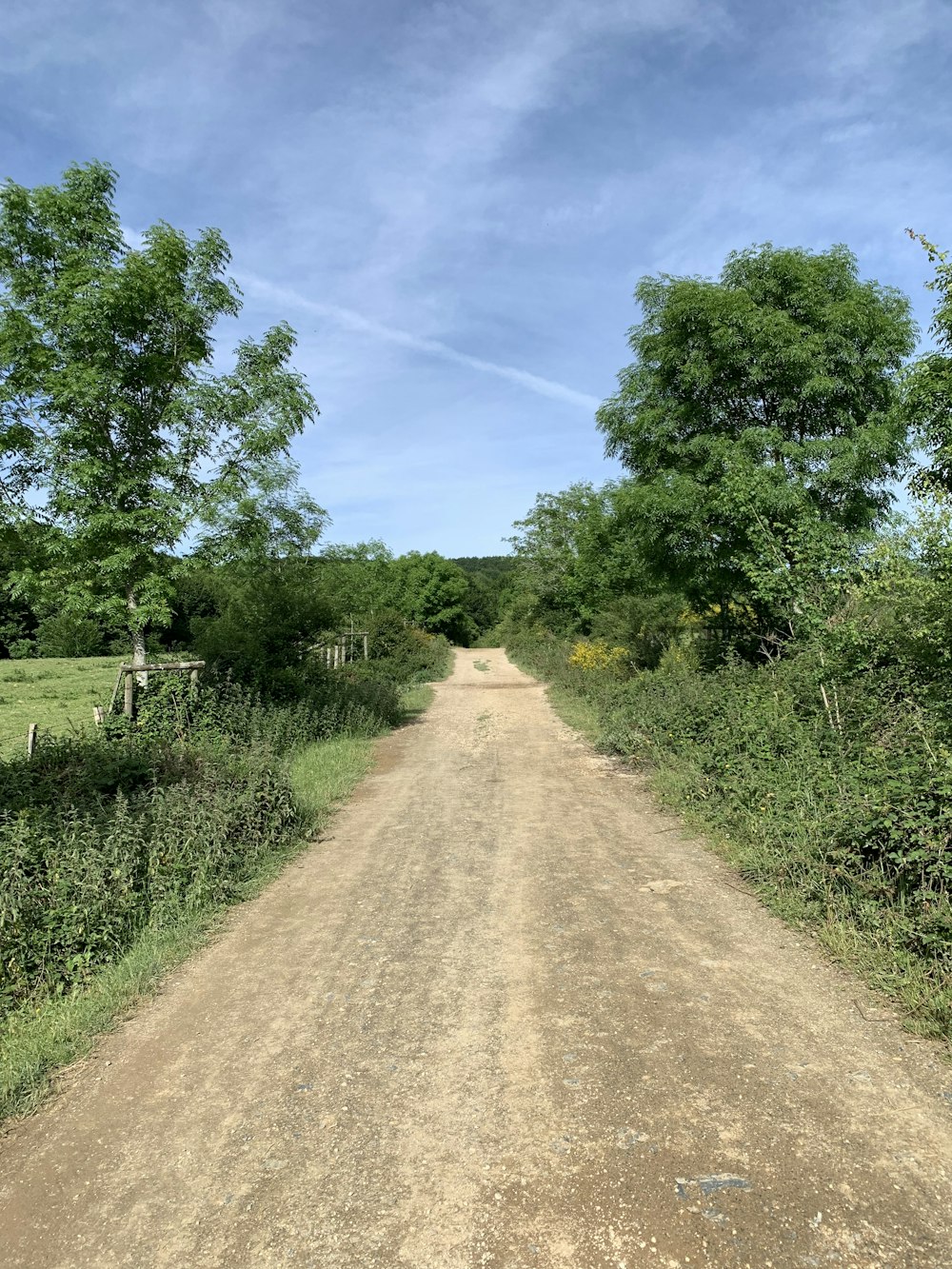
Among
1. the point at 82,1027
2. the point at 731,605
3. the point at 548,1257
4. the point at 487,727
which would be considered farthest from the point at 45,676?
the point at 548,1257

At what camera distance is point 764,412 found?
10969 mm

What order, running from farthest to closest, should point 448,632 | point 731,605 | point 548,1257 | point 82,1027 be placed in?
point 448,632, point 731,605, point 82,1027, point 548,1257

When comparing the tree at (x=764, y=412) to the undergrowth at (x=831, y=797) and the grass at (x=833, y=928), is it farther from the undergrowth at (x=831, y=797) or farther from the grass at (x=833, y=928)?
the grass at (x=833, y=928)

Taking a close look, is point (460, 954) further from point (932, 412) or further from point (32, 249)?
point (32, 249)

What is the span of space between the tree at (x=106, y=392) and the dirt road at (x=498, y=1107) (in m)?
6.00

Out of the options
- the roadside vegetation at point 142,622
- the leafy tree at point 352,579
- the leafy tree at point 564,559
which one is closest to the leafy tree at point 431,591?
the leafy tree at point 352,579

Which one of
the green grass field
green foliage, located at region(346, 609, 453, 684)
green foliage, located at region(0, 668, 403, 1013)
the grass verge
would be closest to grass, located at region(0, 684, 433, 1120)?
the grass verge

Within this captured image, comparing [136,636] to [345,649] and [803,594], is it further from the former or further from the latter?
[345,649]

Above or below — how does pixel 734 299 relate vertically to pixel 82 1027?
above

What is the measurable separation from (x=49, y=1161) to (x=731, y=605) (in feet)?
39.2

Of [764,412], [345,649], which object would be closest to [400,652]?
[345,649]

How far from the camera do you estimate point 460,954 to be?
4.51m

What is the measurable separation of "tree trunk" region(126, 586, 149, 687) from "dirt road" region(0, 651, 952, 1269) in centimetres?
547

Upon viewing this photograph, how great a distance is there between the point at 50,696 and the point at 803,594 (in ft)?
83.6
